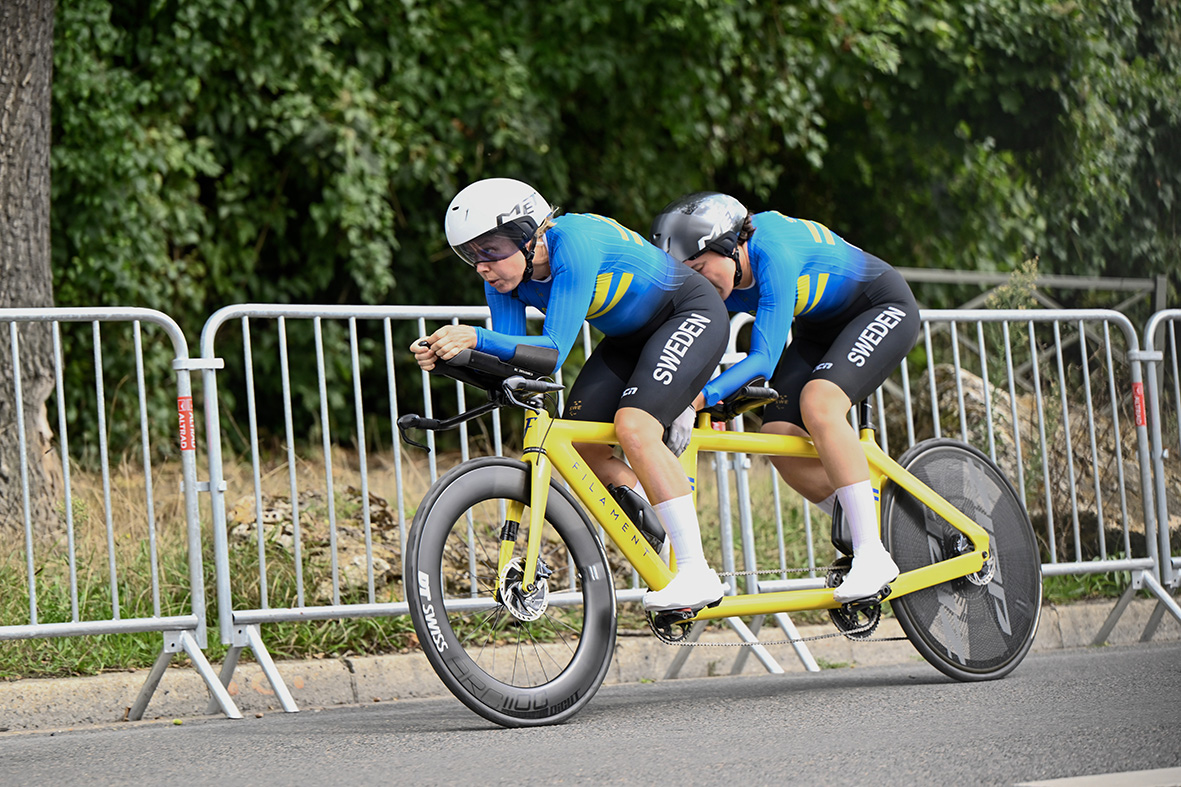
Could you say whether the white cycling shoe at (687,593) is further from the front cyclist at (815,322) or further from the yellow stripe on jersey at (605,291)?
the yellow stripe on jersey at (605,291)

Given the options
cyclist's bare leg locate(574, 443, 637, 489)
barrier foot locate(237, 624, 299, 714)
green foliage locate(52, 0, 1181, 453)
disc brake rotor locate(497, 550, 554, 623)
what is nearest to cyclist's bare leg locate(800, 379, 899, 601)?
cyclist's bare leg locate(574, 443, 637, 489)

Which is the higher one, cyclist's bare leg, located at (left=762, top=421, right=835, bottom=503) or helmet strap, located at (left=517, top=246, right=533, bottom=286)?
helmet strap, located at (left=517, top=246, right=533, bottom=286)

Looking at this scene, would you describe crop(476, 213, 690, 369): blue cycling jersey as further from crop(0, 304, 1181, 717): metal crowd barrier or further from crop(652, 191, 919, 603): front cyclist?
crop(0, 304, 1181, 717): metal crowd barrier

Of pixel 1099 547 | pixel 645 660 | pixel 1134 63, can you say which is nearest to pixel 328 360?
pixel 645 660

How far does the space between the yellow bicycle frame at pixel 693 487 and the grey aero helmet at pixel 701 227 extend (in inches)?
24.4

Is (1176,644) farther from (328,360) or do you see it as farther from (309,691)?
(328,360)

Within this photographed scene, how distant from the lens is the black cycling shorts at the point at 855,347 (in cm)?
512

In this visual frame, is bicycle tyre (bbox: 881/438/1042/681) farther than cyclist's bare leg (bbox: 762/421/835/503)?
No

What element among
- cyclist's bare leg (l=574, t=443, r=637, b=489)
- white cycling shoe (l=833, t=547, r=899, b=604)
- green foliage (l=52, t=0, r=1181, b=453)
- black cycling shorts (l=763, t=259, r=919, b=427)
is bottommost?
white cycling shoe (l=833, t=547, r=899, b=604)

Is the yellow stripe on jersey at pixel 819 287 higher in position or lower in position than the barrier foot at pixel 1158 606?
higher

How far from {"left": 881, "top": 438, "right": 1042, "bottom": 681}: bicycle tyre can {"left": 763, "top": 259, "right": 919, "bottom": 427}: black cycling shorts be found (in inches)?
18.2

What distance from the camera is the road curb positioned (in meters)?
5.11

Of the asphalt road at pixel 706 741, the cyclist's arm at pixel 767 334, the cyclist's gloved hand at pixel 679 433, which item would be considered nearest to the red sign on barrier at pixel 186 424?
the asphalt road at pixel 706 741

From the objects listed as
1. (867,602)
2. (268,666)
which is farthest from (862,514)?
(268,666)
